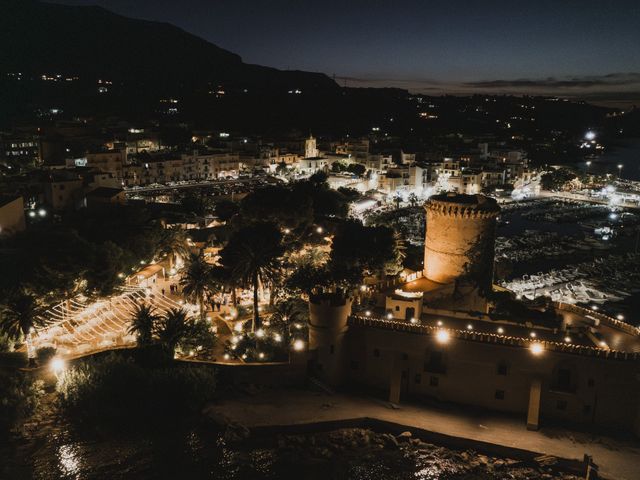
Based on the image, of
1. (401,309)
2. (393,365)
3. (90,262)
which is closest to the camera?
(393,365)

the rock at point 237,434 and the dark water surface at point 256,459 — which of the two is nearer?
the dark water surface at point 256,459

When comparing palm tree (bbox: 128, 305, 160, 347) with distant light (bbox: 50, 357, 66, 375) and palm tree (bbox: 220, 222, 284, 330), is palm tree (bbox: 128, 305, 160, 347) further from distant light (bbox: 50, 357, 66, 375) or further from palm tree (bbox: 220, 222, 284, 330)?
palm tree (bbox: 220, 222, 284, 330)

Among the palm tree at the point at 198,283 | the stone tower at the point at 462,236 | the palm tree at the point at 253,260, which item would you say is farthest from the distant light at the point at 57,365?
the stone tower at the point at 462,236

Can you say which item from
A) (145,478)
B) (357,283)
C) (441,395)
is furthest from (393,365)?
(145,478)

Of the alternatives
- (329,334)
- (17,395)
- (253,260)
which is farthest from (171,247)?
(329,334)

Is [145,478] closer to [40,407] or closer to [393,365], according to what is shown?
[40,407]

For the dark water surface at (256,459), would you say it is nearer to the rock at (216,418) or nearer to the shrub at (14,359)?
the rock at (216,418)
